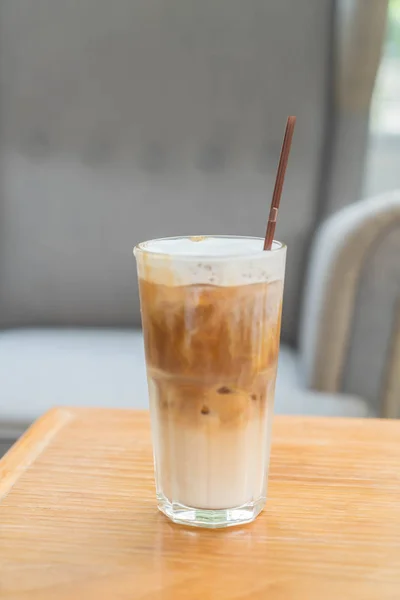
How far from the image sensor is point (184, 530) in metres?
0.47

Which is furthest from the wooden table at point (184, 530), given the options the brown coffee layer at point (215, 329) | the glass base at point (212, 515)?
the brown coffee layer at point (215, 329)

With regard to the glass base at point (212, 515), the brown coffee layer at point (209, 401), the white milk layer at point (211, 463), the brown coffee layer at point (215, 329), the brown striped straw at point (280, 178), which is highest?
the brown striped straw at point (280, 178)

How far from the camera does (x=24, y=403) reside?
1.03 meters

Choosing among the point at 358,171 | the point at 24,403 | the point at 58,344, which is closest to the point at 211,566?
the point at 24,403

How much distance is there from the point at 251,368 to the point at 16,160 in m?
1.29

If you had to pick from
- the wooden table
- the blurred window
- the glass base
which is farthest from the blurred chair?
the glass base

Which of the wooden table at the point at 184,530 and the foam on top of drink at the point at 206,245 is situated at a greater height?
the foam on top of drink at the point at 206,245

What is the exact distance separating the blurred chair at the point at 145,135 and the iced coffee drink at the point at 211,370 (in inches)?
39.5

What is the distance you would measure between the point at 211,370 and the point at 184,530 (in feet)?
0.41

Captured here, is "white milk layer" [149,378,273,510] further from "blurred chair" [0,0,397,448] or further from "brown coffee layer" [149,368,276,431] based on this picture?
"blurred chair" [0,0,397,448]

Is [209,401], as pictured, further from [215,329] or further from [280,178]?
[280,178]

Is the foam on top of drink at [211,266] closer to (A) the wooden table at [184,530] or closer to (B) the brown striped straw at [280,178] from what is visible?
(B) the brown striped straw at [280,178]

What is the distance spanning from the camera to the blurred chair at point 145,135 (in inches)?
60.6

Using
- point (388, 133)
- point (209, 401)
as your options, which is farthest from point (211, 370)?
point (388, 133)
